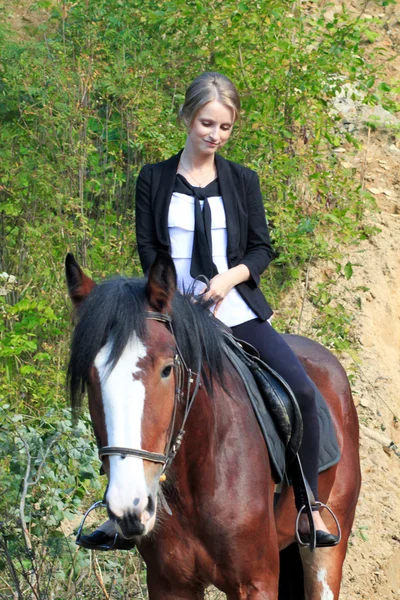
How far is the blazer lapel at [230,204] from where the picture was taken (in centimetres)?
398

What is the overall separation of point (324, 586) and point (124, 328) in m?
2.42

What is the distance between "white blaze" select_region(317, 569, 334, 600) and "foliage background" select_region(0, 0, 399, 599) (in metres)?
2.89

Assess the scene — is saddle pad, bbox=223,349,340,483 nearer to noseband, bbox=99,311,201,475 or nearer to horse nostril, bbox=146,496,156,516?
noseband, bbox=99,311,201,475

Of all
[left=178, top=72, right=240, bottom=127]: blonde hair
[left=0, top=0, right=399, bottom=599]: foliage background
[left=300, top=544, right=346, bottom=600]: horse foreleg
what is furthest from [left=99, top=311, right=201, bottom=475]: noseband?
[left=0, top=0, right=399, bottom=599]: foliage background

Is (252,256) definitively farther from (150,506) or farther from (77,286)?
(150,506)

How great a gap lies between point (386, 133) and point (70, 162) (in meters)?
4.83

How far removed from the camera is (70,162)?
764 cm

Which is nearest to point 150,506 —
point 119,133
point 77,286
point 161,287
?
point 161,287

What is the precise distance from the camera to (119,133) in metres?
8.37

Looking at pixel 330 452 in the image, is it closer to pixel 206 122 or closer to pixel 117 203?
pixel 206 122

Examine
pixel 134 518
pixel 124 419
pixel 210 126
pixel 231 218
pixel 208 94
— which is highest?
pixel 208 94

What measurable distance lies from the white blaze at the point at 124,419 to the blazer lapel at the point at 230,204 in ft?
3.61

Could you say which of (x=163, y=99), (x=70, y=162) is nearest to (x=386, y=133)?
(x=163, y=99)

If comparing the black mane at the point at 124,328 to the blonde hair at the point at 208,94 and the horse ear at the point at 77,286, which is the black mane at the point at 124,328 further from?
the blonde hair at the point at 208,94
